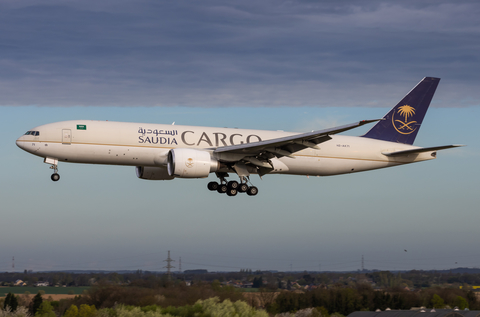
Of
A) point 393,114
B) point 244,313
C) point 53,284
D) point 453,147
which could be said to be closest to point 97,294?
point 244,313

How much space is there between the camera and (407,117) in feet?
153

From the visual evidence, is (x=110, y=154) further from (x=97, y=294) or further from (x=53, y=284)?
(x=53, y=284)

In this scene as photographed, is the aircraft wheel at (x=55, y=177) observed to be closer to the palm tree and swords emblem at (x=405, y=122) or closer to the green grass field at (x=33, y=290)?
the palm tree and swords emblem at (x=405, y=122)

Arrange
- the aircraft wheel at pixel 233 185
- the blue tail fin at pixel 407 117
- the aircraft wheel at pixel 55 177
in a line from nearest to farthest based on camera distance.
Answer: the aircraft wheel at pixel 55 177
the aircraft wheel at pixel 233 185
the blue tail fin at pixel 407 117

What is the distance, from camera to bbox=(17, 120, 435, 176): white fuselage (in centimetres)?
3612

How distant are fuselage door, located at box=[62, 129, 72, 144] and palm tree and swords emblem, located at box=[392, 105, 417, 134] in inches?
1008

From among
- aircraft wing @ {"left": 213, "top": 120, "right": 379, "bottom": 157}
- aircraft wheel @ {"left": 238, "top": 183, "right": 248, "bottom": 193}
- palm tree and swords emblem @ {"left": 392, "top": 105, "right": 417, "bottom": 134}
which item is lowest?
aircraft wheel @ {"left": 238, "top": 183, "right": 248, "bottom": 193}

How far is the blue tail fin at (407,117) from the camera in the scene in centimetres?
4562

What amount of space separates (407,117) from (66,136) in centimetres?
2722

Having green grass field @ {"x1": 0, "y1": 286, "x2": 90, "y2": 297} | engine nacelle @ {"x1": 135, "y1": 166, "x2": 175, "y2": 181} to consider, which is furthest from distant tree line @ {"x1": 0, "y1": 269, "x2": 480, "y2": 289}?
engine nacelle @ {"x1": 135, "y1": 166, "x2": 175, "y2": 181}

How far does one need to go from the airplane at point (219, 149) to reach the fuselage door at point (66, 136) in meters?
0.06

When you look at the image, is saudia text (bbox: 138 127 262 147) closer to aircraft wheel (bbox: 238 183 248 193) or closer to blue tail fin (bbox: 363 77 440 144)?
aircraft wheel (bbox: 238 183 248 193)

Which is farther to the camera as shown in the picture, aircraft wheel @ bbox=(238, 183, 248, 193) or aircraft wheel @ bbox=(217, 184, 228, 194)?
aircraft wheel @ bbox=(217, 184, 228, 194)

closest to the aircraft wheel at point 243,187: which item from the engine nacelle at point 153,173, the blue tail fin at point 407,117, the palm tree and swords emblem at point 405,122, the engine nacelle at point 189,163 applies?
the engine nacelle at point 189,163
